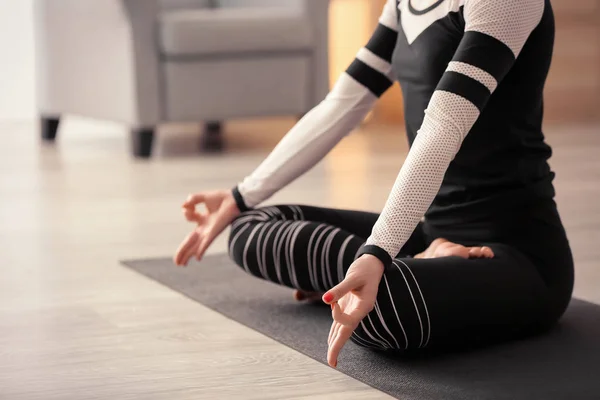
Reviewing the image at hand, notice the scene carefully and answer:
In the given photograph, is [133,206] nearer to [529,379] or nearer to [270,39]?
[270,39]

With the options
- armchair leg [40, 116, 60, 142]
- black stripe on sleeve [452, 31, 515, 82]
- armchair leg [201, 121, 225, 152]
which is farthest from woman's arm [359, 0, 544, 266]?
armchair leg [40, 116, 60, 142]

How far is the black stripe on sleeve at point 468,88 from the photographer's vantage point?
1143 mm

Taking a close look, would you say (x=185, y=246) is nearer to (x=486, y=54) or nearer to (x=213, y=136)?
(x=486, y=54)

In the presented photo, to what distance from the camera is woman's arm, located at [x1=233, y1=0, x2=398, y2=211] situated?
1.46 meters

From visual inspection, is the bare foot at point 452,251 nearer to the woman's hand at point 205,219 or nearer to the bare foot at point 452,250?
the bare foot at point 452,250

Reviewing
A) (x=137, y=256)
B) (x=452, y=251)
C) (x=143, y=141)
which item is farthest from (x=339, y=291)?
(x=143, y=141)

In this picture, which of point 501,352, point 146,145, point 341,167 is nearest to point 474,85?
point 501,352

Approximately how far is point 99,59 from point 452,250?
249cm

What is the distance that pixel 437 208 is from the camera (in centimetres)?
135

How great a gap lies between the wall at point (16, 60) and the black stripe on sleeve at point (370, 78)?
3.27 meters

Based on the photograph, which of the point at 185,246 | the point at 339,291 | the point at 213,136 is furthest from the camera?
the point at 213,136

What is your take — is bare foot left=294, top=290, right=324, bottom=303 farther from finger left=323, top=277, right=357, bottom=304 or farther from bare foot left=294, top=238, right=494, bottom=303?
finger left=323, top=277, right=357, bottom=304

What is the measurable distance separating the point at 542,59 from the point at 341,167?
182 centimetres

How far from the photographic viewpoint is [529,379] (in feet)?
3.67
